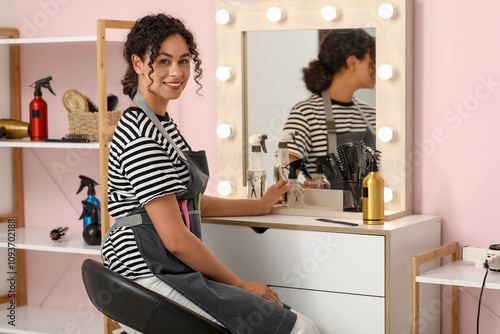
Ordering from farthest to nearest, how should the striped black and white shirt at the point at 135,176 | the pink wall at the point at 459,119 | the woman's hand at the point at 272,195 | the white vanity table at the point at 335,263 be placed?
the woman's hand at the point at 272,195
the pink wall at the point at 459,119
the white vanity table at the point at 335,263
the striped black and white shirt at the point at 135,176

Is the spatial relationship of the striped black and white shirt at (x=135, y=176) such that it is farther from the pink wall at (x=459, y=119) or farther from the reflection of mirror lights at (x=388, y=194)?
the pink wall at (x=459, y=119)

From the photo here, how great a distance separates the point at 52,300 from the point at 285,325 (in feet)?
5.09

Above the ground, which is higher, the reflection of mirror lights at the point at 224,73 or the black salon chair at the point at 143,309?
the reflection of mirror lights at the point at 224,73

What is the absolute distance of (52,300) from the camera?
3084 millimetres

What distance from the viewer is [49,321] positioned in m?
2.87

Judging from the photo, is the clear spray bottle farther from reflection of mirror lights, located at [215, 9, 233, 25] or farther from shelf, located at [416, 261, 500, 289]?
reflection of mirror lights, located at [215, 9, 233, 25]

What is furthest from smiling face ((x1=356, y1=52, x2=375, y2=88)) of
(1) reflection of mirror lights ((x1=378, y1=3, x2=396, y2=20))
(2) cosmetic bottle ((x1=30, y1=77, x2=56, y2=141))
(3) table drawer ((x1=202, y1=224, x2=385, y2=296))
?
(2) cosmetic bottle ((x1=30, y1=77, x2=56, y2=141))

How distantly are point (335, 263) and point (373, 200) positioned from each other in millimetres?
216

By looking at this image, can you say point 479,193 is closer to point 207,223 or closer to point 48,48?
point 207,223

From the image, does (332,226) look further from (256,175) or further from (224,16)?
(224,16)

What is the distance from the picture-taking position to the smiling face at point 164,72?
1.95 meters

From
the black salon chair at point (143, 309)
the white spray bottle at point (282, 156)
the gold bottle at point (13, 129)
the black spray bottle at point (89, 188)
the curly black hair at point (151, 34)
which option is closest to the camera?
the black salon chair at point (143, 309)

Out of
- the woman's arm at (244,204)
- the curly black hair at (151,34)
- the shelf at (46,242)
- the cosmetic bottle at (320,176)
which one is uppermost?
the curly black hair at (151,34)

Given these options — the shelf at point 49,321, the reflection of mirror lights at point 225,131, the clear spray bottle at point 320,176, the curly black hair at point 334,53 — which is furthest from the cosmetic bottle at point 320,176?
Answer: the shelf at point 49,321
